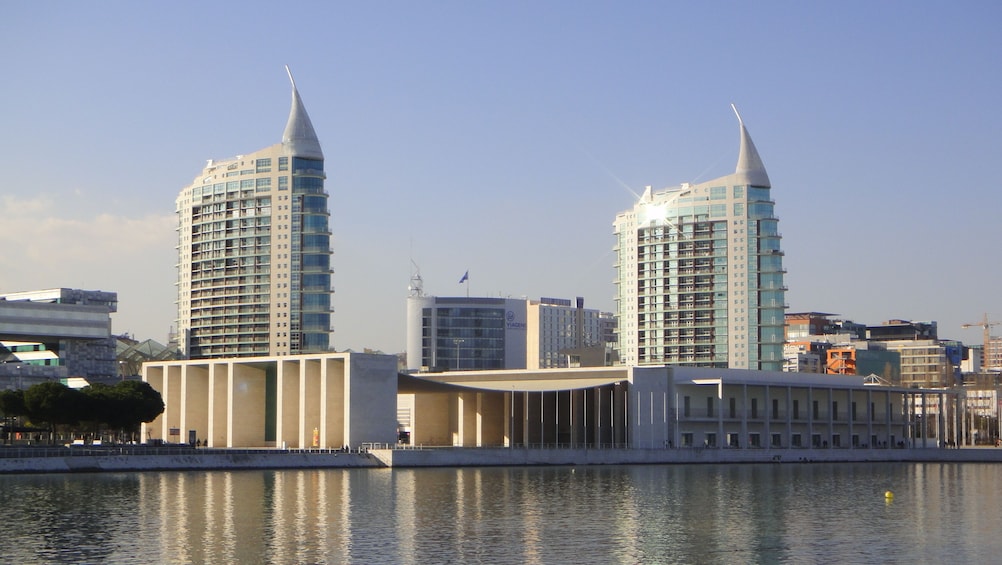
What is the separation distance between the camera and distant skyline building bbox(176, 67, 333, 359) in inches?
6442

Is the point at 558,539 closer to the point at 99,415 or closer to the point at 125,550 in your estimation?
the point at 125,550

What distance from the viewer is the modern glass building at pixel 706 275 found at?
16788 centimetres

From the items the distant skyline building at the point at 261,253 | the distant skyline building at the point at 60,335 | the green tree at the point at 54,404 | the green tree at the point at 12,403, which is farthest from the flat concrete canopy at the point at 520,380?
the distant skyline building at the point at 60,335

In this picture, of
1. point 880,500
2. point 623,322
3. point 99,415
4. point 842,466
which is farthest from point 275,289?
point 880,500

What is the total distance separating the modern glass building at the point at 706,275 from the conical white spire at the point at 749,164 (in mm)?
123

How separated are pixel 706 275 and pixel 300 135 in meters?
53.2

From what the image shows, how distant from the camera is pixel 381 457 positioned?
97375 millimetres

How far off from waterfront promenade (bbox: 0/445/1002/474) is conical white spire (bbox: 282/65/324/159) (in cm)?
6938

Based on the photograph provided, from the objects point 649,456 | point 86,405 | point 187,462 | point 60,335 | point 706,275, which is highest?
point 706,275

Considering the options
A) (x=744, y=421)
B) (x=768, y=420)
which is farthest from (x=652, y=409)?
(x=768, y=420)

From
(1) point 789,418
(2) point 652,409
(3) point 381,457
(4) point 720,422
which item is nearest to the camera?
(3) point 381,457

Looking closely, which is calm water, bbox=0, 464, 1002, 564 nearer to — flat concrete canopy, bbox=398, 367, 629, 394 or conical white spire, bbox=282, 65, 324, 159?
flat concrete canopy, bbox=398, 367, 629, 394

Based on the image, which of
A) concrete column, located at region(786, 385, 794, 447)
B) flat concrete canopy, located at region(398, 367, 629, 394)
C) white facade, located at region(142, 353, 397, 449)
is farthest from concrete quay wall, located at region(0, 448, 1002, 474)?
flat concrete canopy, located at region(398, 367, 629, 394)

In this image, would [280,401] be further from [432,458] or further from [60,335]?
[60,335]
